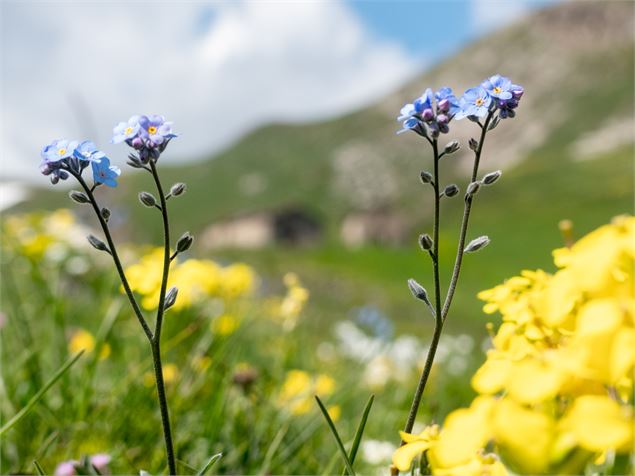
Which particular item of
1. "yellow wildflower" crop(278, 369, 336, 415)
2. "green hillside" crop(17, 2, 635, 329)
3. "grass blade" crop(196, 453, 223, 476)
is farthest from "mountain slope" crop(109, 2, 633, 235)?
"grass blade" crop(196, 453, 223, 476)

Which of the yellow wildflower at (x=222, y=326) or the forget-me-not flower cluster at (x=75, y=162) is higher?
the yellow wildflower at (x=222, y=326)

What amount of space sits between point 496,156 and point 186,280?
488 ft

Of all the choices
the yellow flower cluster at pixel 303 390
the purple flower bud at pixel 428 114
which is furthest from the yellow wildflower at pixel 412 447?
the yellow flower cluster at pixel 303 390

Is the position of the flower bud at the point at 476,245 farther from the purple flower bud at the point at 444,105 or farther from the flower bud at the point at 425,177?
the purple flower bud at the point at 444,105

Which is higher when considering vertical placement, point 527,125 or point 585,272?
point 527,125

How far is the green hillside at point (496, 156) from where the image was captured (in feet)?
315

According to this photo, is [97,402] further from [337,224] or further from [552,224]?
[337,224]

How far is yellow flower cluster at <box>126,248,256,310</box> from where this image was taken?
2.94 metres

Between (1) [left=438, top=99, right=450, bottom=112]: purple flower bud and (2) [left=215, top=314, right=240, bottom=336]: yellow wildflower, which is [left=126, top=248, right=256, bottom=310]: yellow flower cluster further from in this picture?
(1) [left=438, top=99, right=450, bottom=112]: purple flower bud

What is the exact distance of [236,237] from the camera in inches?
3826

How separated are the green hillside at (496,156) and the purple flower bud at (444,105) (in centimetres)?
6224

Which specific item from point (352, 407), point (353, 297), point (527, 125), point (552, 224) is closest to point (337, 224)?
point (527, 125)

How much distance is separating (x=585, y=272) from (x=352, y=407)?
15.3 ft

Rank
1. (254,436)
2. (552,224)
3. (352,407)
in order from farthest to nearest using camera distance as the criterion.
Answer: (552,224), (352,407), (254,436)
